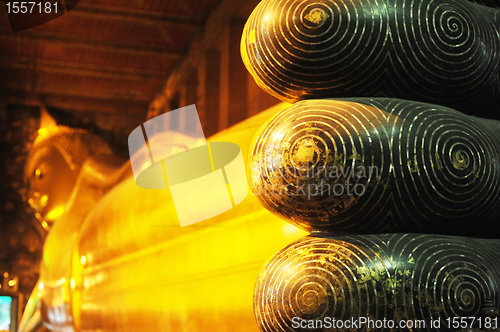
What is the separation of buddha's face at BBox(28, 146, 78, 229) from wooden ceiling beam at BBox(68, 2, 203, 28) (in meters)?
0.88

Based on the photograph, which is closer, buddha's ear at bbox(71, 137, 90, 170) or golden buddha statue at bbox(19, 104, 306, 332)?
golden buddha statue at bbox(19, 104, 306, 332)

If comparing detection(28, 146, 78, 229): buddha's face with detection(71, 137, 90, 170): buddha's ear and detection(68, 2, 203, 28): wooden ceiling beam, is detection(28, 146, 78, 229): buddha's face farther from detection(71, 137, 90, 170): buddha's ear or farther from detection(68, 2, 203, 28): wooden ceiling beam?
detection(68, 2, 203, 28): wooden ceiling beam

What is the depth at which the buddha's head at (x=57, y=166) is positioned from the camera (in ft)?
6.72

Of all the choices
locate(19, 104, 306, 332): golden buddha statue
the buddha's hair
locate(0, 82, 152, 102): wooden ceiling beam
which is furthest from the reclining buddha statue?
locate(0, 82, 152, 102): wooden ceiling beam

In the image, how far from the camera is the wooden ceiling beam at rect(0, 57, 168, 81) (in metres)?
3.15

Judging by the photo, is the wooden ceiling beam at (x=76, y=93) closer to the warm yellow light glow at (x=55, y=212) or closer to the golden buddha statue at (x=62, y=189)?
the golden buddha statue at (x=62, y=189)

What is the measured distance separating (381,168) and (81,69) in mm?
3042

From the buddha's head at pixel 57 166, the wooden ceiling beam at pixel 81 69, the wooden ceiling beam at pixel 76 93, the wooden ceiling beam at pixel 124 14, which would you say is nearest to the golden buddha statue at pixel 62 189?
the buddha's head at pixel 57 166

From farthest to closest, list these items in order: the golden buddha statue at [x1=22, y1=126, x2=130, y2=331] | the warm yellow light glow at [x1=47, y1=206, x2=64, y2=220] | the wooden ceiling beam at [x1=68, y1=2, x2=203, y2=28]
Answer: the wooden ceiling beam at [x1=68, y1=2, x2=203, y2=28] → the warm yellow light glow at [x1=47, y1=206, x2=64, y2=220] → the golden buddha statue at [x1=22, y1=126, x2=130, y2=331]

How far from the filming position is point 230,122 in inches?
115

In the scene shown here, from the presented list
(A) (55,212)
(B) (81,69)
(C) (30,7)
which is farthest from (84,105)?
(A) (55,212)

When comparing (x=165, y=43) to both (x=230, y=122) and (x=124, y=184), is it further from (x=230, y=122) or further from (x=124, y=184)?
(x=124, y=184)

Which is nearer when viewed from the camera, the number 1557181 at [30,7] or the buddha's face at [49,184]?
the buddha's face at [49,184]

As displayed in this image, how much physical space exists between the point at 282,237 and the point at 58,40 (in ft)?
8.78
